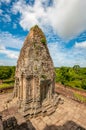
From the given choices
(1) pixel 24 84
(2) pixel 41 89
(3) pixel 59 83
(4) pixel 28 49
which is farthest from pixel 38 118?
(3) pixel 59 83

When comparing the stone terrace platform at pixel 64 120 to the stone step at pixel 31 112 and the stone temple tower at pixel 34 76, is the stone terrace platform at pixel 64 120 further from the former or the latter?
the stone temple tower at pixel 34 76

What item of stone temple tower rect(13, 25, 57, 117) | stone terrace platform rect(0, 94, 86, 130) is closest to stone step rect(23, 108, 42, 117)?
stone temple tower rect(13, 25, 57, 117)

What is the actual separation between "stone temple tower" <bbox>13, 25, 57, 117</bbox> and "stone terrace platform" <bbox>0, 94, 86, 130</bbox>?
2.22ft

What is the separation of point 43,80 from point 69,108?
5121 millimetres

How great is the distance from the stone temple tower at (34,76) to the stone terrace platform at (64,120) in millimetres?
676

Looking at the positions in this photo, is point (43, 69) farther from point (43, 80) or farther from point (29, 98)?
point (29, 98)

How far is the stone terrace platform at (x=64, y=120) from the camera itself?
32.1 feet

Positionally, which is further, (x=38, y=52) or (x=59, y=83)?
(x=59, y=83)

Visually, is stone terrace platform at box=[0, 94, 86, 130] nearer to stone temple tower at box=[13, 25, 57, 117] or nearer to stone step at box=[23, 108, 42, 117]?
stone step at box=[23, 108, 42, 117]

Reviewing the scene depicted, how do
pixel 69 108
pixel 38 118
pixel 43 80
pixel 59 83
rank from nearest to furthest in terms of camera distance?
1. pixel 38 118
2. pixel 43 80
3. pixel 69 108
4. pixel 59 83

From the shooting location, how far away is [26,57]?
439 inches

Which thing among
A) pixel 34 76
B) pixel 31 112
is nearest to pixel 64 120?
pixel 31 112

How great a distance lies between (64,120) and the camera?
10.7m

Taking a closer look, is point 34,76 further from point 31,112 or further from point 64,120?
point 64,120
